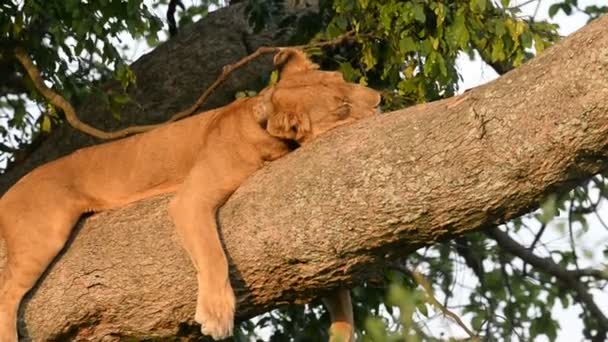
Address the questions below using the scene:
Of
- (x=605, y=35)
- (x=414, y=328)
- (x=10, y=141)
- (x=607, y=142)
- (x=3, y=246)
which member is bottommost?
(x=414, y=328)

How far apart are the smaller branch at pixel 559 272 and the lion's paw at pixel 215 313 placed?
281cm

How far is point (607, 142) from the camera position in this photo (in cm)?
397


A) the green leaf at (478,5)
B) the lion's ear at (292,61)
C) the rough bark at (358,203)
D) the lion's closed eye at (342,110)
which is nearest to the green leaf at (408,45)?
the green leaf at (478,5)

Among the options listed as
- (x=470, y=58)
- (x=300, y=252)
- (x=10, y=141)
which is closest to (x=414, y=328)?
(x=300, y=252)

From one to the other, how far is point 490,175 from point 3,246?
1771mm

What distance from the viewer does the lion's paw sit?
14.7 feet

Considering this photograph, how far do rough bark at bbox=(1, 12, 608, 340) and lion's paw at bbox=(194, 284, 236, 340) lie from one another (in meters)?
0.12

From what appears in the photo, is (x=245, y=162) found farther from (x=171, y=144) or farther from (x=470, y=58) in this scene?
(x=470, y=58)

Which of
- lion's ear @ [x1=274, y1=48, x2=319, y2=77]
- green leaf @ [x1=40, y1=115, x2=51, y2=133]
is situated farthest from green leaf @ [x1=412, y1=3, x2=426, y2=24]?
green leaf @ [x1=40, y1=115, x2=51, y2=133]

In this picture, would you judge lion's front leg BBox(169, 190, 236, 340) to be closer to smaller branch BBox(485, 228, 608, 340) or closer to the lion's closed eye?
the lion's closed eye

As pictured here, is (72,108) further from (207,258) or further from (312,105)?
(207,258)

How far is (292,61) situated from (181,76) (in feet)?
6.69

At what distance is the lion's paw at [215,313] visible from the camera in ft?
14.7

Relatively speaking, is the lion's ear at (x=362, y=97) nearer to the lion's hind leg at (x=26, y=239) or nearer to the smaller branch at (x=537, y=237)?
the lion's hind leg at (x=26, y=239)
